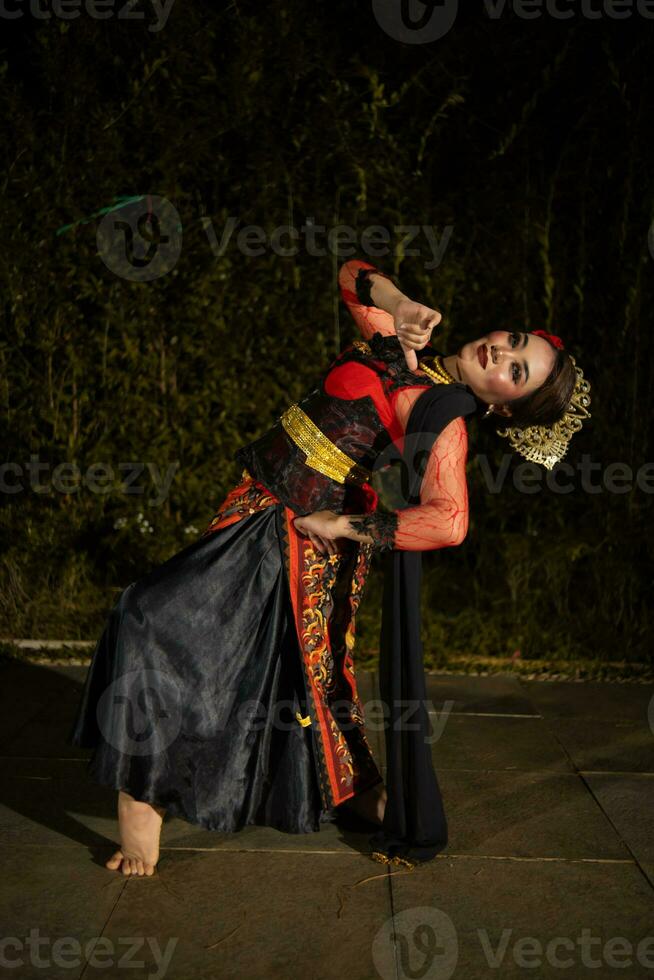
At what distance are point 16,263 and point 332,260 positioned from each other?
1466 mm

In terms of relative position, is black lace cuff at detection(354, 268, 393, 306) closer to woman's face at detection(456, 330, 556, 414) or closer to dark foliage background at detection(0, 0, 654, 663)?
woman's face at detection(456, 330, 556, 414)

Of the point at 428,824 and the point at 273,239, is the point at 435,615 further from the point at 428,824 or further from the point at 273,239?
the point at 428,824

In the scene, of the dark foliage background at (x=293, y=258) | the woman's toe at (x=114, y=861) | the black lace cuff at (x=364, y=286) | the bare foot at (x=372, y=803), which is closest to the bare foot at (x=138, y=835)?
the woman's toe at (x=114, y=861)

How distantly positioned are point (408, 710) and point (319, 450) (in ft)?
2.34

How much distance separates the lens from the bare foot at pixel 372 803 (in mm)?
3379

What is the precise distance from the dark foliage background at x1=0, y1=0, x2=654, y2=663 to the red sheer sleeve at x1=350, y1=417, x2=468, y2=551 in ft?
8.37

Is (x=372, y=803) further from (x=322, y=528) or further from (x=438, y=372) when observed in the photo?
(x=438, y=372)

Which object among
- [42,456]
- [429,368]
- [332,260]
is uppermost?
[332,260]

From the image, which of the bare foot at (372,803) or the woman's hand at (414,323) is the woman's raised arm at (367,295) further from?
the bare foot at (372,803)

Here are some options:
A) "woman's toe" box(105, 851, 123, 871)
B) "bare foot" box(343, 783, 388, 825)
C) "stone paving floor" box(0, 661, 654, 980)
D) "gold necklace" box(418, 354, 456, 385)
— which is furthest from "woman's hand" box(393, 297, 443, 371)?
"woman's toe" box(105, 851, 123, 871)

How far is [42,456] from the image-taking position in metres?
5.72

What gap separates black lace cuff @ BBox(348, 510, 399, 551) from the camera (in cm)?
290

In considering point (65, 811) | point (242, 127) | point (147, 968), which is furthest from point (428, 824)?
point (242, 127)

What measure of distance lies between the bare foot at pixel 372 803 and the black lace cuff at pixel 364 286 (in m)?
1.36
